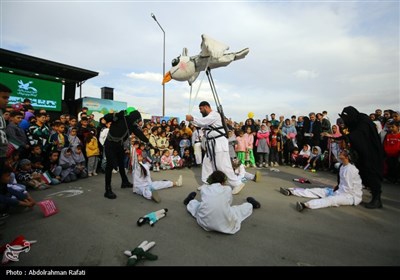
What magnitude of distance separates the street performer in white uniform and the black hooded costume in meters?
2.27

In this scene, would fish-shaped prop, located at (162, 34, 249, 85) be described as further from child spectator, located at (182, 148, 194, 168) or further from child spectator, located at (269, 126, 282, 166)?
child spectator, located at (269, 126, 282, 166)

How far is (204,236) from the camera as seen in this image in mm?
2662

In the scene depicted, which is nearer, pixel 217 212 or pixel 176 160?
pixel 217 212

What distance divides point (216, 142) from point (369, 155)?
2.79 m

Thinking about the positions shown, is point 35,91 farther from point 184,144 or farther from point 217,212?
point 217,212

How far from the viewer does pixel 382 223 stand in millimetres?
3111

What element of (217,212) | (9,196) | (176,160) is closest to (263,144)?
(176,160)

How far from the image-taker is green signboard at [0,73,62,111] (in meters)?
10.7

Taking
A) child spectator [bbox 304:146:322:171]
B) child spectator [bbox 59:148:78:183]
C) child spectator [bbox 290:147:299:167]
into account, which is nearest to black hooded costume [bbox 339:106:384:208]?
child spectator [bbox 304:146:322:171]

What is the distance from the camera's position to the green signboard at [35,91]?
1066 cm

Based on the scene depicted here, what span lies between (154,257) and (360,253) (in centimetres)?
221

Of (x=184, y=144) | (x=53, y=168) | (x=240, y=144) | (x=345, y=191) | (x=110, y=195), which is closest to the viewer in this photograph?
(x=345, y=191)
